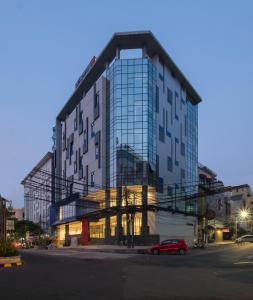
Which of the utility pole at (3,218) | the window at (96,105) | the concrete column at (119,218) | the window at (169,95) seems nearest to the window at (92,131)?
the window at (96,105)

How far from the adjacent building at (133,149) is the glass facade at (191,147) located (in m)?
0.39

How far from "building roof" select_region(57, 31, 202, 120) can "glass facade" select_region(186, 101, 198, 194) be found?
18.9ft

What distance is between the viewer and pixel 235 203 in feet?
513

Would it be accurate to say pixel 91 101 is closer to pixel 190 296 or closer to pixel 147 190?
pixel 147 190

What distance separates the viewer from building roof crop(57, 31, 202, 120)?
79375mm

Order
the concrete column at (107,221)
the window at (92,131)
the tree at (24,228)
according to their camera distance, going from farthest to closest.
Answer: the tree at (24,228), the window at (92,131), the concrete column at (107,221)

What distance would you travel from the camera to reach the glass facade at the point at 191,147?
9825 centimetres

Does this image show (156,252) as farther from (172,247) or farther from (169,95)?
(169,95)

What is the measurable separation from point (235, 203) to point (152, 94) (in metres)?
86.0

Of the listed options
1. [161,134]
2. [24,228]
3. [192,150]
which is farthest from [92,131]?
[24,228]

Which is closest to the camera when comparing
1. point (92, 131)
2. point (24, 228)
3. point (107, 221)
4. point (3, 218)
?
point (3, 218)

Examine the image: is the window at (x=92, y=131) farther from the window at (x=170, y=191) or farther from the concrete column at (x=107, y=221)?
the window at (x=170, y=191)

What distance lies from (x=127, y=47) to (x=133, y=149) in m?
17.3

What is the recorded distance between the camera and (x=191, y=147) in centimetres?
10081
